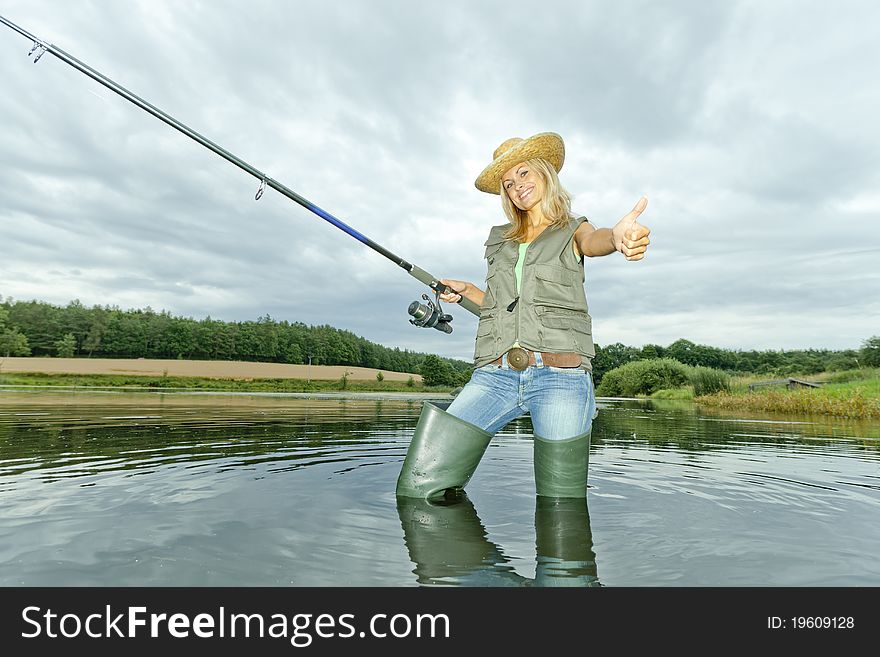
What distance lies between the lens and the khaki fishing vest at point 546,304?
12.5 ft

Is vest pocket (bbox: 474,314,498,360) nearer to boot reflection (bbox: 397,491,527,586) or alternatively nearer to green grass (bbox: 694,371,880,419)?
boot reflection (bbox: 397,491,527,586)

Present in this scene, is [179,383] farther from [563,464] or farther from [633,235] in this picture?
[633,235]

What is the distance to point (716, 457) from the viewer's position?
713 centimetres

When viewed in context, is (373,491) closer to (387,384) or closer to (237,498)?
(237,498)

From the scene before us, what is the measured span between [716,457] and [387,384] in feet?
225

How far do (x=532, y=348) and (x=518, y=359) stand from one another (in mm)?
127

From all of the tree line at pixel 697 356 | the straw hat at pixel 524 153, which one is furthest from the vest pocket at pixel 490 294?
the tree line at pixel 697 356

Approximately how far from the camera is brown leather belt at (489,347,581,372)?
3809 millimetres

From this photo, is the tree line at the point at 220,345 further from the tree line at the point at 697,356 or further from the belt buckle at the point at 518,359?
the belt buckle at the point at 518,359

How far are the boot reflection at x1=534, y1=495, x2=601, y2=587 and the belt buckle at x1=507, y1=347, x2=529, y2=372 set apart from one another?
3.18 ft

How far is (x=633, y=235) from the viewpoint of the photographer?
3.24 meters
